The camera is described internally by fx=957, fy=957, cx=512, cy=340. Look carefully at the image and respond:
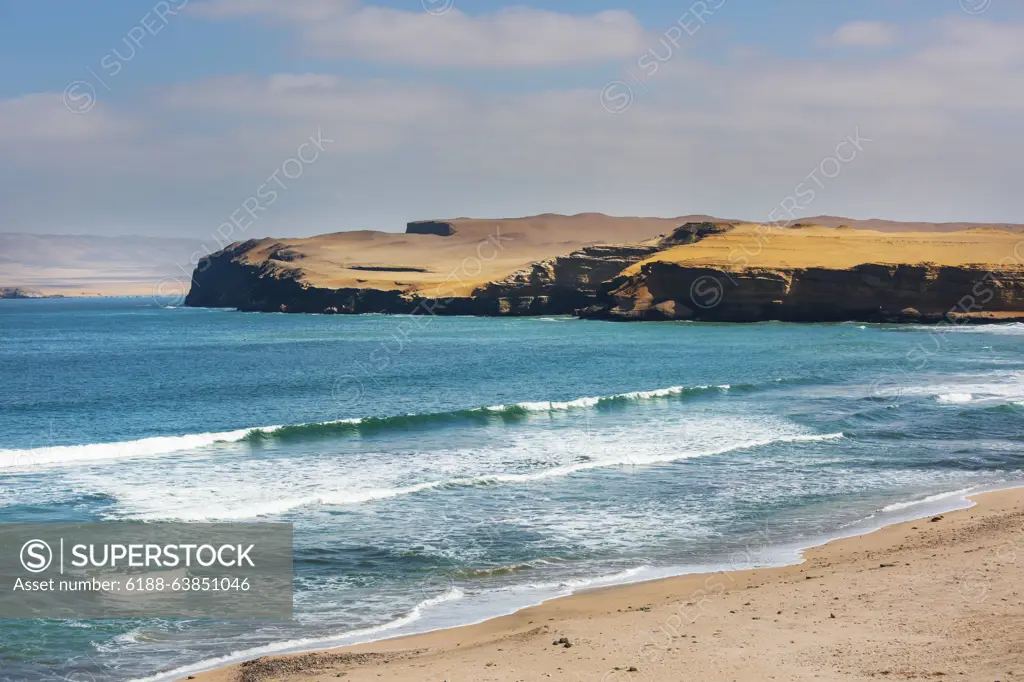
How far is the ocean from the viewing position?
14602 mm

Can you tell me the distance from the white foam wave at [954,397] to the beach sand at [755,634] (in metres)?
23.9

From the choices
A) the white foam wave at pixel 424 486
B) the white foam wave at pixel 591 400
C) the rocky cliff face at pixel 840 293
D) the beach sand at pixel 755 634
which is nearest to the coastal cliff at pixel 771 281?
the rocky cliff face at pixel 840 293

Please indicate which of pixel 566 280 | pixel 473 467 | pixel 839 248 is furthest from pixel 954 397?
pixel 566 280

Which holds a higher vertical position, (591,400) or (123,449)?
(591,400)

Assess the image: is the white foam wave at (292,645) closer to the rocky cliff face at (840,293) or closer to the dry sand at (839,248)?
the rocky cliff face at (840,293)

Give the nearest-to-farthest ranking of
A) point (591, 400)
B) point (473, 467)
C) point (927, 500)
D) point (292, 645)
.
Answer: point (292, 645) < point (927, 500) < point (473, 467) < point (591, 400)

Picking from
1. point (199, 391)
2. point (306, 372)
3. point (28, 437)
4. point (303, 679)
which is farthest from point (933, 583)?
point (306, 372)

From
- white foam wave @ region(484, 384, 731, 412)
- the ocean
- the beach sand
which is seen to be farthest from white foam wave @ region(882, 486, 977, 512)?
white foam wave @ region(484, 384, 731, 412)

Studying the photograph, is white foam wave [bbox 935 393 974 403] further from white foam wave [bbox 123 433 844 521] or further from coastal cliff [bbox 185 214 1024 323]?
coastal cliff [bbox 185 214 1024 323]

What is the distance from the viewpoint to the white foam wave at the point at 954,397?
124ft

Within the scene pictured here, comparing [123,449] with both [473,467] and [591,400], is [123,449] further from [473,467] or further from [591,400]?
[591,400]

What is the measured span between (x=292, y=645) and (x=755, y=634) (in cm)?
598

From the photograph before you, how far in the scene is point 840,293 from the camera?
100 m

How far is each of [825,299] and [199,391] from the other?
7388 centimetres
